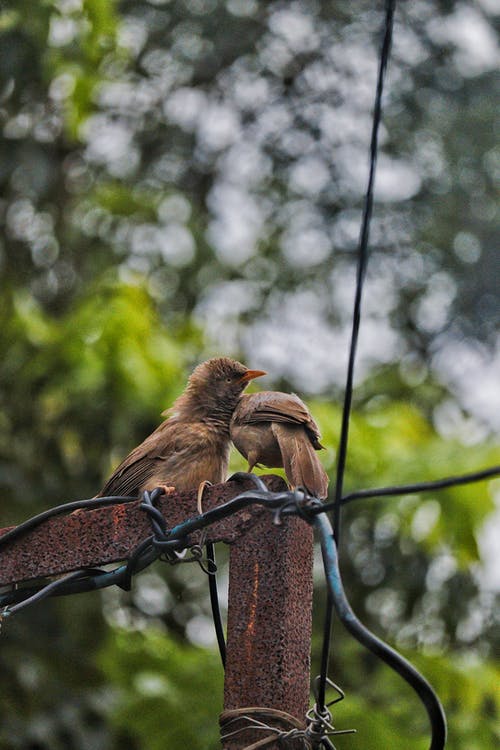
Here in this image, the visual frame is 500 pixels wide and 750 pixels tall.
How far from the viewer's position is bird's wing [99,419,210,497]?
3502mm

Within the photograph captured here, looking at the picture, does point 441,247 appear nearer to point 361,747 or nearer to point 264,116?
point 264,116

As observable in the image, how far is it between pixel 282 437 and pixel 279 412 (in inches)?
3.9

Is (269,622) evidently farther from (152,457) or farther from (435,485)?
(152,457)

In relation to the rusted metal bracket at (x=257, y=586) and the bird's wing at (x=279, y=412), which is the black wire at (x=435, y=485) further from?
the bird's wing at (x=279, y=412)

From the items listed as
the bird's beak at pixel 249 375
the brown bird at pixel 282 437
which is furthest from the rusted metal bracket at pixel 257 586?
the bird's beak at pixel 249 375

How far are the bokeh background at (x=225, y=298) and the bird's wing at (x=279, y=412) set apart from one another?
265 cm

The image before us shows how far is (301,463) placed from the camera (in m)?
3.05

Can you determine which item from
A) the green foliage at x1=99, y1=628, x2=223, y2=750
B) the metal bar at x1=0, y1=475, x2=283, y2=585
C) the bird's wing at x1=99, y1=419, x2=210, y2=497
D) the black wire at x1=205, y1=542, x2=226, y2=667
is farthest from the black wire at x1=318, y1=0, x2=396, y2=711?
the green foliage at x1=99, y1=628, x2=223, y2=750

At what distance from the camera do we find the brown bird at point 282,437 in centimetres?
303

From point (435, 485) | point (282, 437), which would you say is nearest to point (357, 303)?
point (435, 485)

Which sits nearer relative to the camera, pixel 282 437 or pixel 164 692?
pixel 282 437

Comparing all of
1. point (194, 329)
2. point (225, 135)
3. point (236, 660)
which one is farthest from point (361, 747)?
point (225, 135)

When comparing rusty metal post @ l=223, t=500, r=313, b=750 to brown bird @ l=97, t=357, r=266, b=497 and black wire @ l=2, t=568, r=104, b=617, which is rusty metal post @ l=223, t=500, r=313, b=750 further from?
brown bird @ l=97, t=357, r=266, b=497

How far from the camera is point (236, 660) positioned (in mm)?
2551
